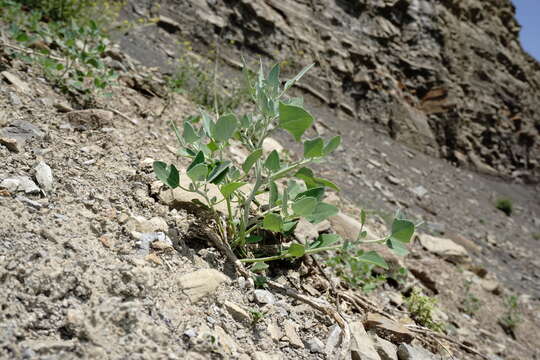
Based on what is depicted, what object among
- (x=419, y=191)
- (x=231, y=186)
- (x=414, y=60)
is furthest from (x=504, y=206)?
(x=231, y=186)

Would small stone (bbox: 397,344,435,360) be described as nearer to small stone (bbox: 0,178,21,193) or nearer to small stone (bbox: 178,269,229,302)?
small stone (bbox: 178,269,229,302)

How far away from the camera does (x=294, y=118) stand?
55.9 inches

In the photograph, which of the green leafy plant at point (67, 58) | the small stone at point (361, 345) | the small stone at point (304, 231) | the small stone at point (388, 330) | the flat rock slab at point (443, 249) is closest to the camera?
the small stone at point (361, 345)

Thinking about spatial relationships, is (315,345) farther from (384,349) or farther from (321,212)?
(321,212)

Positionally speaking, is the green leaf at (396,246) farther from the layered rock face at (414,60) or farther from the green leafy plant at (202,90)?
the layered rock face at (414,60)

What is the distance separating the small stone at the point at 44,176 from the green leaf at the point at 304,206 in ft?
3.06

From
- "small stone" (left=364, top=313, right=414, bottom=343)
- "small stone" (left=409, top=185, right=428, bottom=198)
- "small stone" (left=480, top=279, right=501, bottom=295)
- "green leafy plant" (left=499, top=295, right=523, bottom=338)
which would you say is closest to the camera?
"small stone" (left=364, top=313, right=414, bottom=343)

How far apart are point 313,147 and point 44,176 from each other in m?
1.04

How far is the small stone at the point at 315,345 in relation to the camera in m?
1.41

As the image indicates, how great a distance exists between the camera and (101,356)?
0.94m

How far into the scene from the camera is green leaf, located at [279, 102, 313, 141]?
1.38 meters

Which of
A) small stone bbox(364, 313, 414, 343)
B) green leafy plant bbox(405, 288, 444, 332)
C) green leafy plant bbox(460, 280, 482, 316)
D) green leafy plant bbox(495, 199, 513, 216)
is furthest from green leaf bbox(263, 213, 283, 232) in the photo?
green leafy plant bbox(495, 199, 513, 216)

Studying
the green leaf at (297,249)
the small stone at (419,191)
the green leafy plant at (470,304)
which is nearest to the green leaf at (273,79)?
the green leaf at (297,249)

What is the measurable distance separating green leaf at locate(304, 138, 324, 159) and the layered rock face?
6106mm
